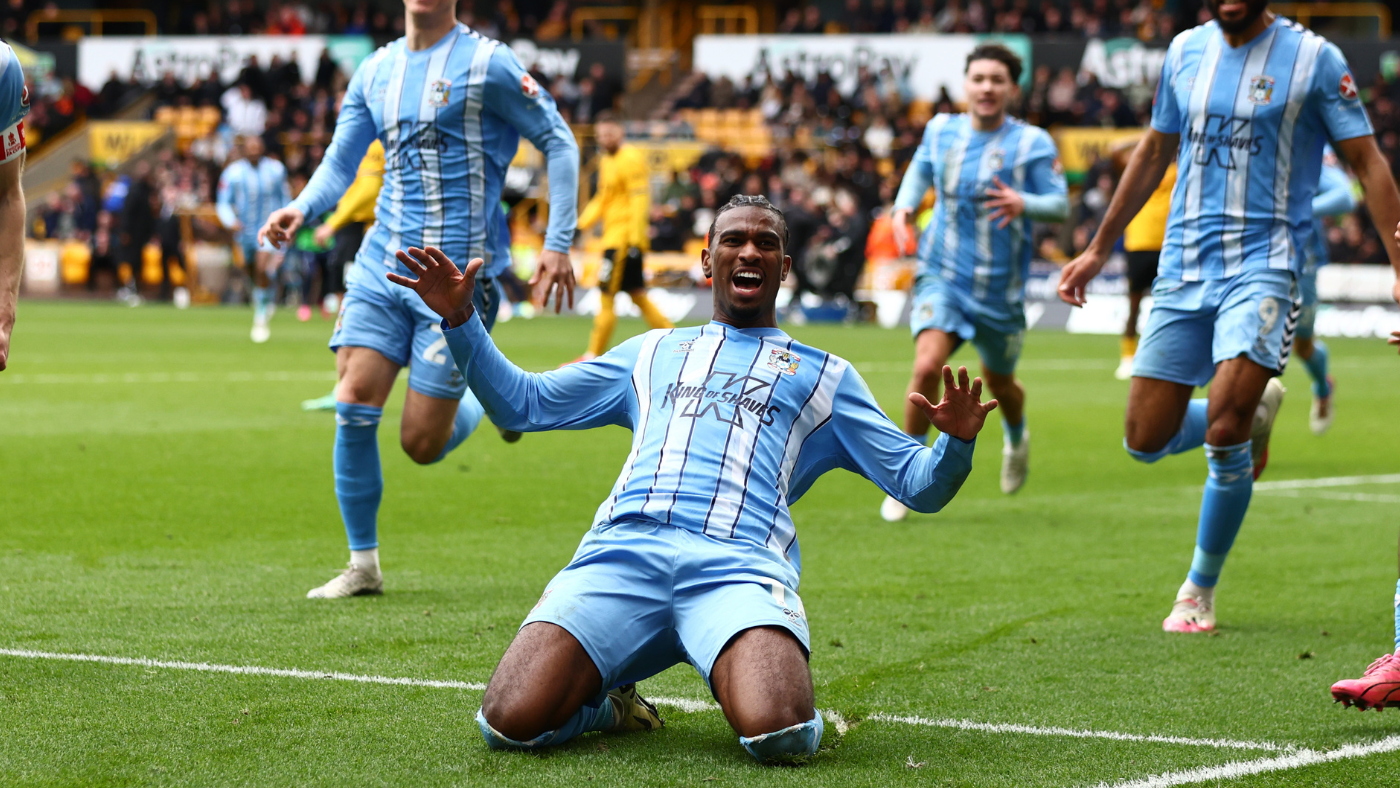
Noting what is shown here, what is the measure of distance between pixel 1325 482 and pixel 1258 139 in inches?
180

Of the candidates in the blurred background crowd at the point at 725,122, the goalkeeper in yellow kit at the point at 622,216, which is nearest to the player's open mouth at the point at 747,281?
the goalkeeper in yellow kit at the point at 622,216

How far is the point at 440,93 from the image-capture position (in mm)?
6109

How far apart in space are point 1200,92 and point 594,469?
4.63 metres

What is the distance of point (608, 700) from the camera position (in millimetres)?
3959

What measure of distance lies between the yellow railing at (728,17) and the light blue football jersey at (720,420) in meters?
36.1

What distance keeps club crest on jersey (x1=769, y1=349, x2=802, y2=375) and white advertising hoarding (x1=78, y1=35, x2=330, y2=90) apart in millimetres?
34118

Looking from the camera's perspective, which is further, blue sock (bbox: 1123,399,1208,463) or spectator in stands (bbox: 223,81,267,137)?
spectator in stands (bbox: 223,81,267,137)

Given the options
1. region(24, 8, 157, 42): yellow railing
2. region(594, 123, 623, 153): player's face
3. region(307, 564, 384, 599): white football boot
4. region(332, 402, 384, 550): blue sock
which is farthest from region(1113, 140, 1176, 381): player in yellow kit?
region(24, 8, 157, 42): yellow railing

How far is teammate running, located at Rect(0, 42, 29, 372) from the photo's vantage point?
4273 mm


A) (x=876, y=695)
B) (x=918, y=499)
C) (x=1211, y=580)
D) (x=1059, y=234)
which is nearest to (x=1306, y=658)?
(x=1211, y=580)

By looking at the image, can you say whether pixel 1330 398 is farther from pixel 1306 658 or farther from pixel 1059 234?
pixel 1059 234

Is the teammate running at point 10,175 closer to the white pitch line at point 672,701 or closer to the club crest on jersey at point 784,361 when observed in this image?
the white pitch line at point 672,701

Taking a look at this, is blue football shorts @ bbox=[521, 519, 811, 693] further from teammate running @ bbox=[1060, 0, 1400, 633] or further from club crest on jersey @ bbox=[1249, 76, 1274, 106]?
club crest on jersey @ bbox=[1249, 76, 1274, 106]

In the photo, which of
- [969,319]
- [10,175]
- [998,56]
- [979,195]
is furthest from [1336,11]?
[10,175]
